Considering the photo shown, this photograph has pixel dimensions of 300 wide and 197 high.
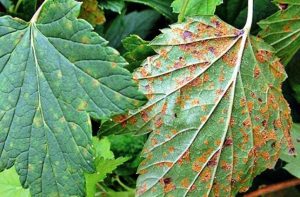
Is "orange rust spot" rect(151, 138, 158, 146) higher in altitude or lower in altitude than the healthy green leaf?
lower

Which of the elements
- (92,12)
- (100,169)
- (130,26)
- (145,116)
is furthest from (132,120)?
(130,26)

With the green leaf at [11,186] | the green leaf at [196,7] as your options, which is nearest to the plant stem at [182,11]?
the green leaf at [196,7]

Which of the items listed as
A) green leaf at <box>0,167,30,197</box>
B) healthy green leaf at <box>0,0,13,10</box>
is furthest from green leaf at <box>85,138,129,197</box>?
healthy green leaf at <box>0,0,13,10</box>

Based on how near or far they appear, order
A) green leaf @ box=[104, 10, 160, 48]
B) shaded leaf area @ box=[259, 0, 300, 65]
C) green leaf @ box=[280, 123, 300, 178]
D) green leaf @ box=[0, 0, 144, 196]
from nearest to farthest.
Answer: green leaf @ box=[0, 0, 144, 196] < shaded leaf area @ box=[259, 0, 300, 65] < green leaf @ box=[280, 123, 300, 178] < green leaf @ box=[104, 10, 160, 48]

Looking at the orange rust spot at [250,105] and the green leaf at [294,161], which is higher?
the orange rust spot at [250,105]

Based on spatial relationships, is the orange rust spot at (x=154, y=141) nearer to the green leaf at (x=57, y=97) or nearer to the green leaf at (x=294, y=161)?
the green leaf at (x=57, y=97)

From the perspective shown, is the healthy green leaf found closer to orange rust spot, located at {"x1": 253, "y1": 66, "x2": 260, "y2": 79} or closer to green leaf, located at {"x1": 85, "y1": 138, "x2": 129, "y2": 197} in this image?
green leaf, located at {"x1": 85, "y1": 138, "x2": 129, "y2": 197}
